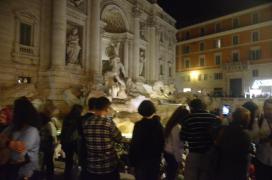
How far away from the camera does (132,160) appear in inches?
145

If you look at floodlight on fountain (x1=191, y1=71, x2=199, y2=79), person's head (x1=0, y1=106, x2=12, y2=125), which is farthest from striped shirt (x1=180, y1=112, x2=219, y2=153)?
floodlight on fountain (x1=191, y1=71, x2=199, y2=79)

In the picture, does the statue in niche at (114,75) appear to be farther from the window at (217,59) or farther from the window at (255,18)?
the window at (255,18)

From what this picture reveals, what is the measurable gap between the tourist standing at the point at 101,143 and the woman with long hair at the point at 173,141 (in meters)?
1.13

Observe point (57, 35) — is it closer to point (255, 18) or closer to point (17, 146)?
point (17, 146)

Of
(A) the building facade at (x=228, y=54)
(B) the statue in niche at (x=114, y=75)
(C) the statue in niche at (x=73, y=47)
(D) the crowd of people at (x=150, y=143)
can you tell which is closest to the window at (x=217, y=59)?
(A) the building facade at (x=228, y=54)

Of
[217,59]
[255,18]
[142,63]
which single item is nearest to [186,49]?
[217,59]

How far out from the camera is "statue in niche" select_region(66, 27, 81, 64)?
16219 mm

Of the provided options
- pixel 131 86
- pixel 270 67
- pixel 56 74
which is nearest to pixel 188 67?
pixel 270 67

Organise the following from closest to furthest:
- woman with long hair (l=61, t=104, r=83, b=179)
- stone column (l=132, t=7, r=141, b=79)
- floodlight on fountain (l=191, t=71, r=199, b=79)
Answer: woman with long hair (l=61, t=104, r=83, b=179) < stone column (l=132, t=7, r=141, b=79) < floodlight on fountain (l=191, t=71, r=199, b=79)

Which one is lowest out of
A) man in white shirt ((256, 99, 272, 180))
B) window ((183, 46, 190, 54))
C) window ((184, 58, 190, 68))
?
man in white shirt ((256, 99, 272, 180))

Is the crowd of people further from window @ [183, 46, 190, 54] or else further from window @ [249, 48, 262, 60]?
window @ [183, 46, 190, 54]

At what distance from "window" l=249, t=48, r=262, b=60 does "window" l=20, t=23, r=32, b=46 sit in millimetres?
25578

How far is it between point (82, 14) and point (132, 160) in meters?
15.2

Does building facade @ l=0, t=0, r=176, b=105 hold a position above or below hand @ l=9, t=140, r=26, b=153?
above
